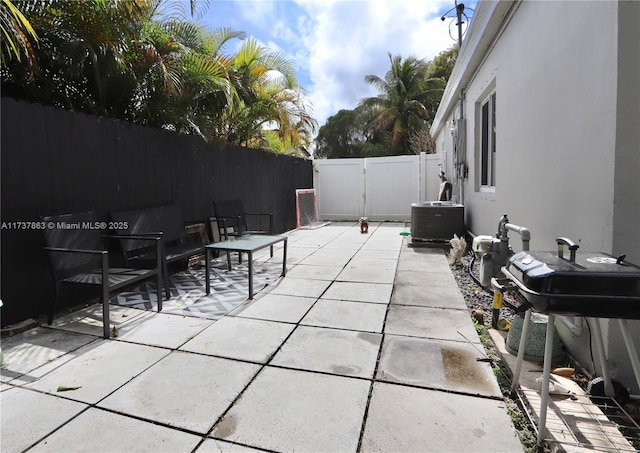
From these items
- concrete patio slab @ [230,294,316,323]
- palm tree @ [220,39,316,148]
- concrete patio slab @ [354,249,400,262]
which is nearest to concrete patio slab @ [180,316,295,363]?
concrete patio slab @ [230,294,316,323]

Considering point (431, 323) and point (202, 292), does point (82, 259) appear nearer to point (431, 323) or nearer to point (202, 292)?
point (202, 292)

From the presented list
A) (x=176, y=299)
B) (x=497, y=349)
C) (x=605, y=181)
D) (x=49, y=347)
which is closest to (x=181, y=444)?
(x=49, y=347)

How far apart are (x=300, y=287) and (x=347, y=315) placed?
100 cm

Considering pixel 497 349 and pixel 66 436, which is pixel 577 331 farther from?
pixel 66 436

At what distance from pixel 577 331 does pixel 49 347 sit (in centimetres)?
360

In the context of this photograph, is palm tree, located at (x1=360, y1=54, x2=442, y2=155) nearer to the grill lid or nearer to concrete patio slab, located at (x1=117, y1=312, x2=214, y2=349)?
concrete patio slab, located at (x1=117, y1=312, x2=214, y2=349)

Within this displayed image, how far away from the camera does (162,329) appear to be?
2891mm

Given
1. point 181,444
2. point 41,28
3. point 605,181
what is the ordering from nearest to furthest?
point 181,444, point 605,181, point 41,28

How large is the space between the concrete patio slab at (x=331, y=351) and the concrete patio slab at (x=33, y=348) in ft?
5.04

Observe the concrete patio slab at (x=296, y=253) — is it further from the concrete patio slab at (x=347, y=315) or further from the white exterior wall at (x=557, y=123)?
the white exterior wall at (x=557, y=123)

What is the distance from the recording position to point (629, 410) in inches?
69.4

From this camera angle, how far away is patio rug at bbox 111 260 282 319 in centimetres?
340

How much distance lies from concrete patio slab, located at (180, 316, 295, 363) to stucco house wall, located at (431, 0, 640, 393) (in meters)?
2.04

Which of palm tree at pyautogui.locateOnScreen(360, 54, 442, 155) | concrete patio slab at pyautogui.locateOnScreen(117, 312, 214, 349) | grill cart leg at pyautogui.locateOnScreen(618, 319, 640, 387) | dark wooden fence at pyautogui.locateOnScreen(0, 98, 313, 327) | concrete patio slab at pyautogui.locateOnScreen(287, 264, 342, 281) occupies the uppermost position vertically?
palm tree at pyautogui.locateOnScreen(360, 54, 442, 155)
